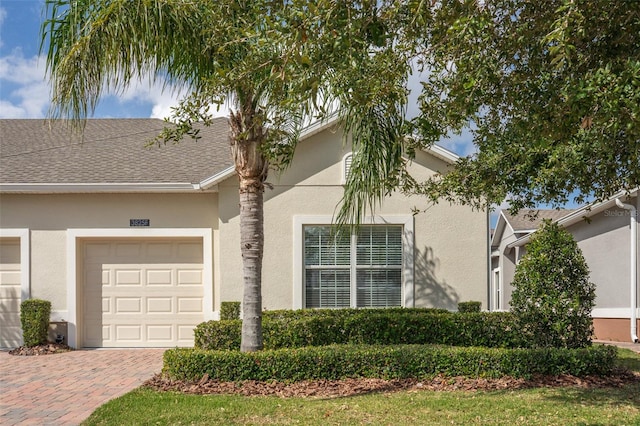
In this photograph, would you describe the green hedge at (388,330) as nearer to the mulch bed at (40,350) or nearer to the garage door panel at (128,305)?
the garage door panel at (128,305)

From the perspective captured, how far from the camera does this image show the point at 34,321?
1178 cm

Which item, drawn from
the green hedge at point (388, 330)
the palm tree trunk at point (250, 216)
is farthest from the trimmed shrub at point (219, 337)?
the palm tree trunk at point (250, 216)

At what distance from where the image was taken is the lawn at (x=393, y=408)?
642cm

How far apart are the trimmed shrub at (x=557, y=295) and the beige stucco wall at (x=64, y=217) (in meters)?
6.37

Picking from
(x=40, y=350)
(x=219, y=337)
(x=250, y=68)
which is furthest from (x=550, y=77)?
(x=40, y=350)

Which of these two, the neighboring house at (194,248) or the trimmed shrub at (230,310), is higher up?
the neighboring house at (194,248)

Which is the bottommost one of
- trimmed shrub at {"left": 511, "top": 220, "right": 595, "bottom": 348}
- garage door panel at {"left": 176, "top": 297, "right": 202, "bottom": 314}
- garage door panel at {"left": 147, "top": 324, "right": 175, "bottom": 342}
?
garage door panel at {"left": 147, "top": 324, "right": 175, "bottom": 342}

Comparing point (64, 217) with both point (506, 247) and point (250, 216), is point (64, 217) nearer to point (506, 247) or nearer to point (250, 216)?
point (250, 216)

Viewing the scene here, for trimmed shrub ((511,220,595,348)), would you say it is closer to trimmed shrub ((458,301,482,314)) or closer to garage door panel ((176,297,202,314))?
trimmed shrub ((458,301,482,314))

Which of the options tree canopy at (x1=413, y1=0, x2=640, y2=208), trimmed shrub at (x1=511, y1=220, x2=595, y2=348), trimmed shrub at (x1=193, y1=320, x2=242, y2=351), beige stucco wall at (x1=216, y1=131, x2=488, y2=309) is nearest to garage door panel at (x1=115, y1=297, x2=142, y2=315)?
beige stucco wall at (x1=216, y1=131, x2=488, y2=309)

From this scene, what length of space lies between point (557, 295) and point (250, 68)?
229 inches

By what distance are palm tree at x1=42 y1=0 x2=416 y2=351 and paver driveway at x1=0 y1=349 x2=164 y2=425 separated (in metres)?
2.13

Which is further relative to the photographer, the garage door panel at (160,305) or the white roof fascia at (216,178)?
the garage door panel at (160,305)

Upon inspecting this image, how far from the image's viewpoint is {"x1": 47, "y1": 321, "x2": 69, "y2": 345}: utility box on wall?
483 inches
